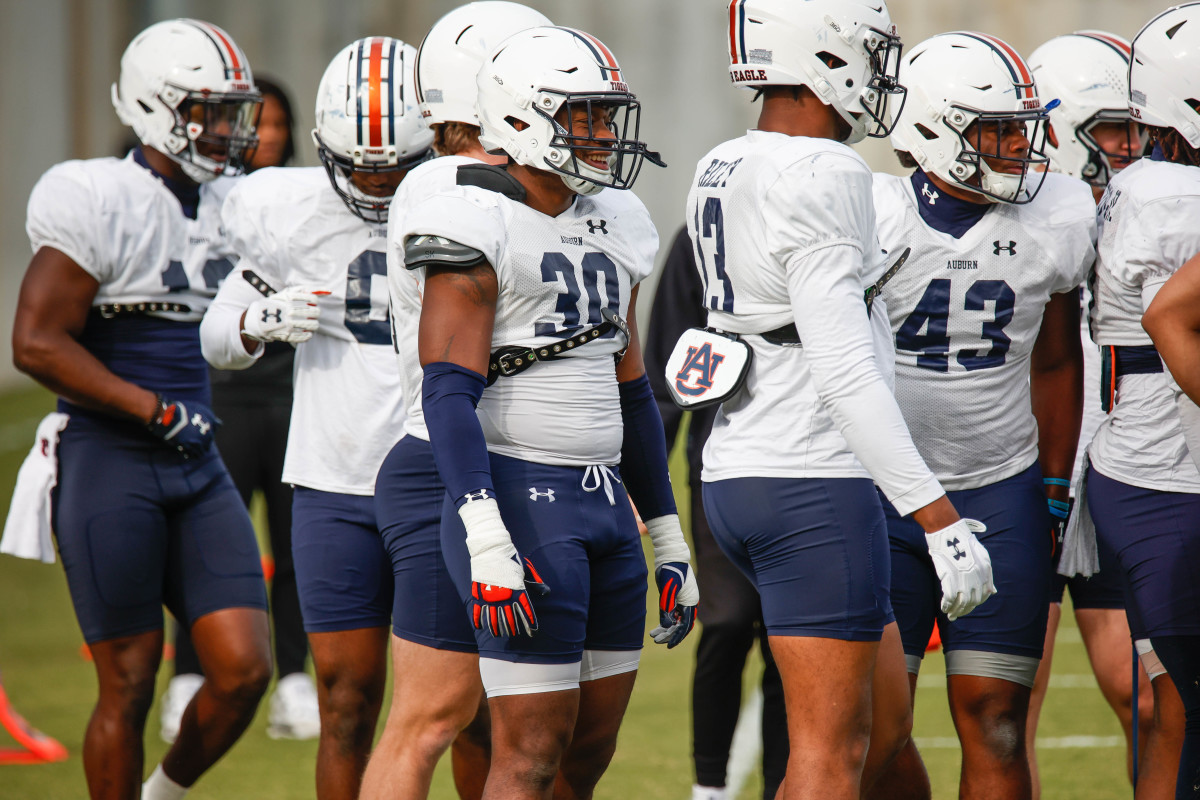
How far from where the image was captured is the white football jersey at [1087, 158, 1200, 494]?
10.1 feet

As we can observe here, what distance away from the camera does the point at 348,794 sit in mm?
3512

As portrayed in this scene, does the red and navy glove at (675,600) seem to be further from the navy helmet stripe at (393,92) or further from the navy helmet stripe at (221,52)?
the navy helmet stripe at (221,52)

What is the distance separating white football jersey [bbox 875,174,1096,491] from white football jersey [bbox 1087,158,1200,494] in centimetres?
14

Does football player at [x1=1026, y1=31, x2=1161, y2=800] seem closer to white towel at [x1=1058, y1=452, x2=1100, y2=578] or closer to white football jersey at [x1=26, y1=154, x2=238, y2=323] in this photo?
white towel at [x1=1058, y1=452, x2=1100, y2=578]

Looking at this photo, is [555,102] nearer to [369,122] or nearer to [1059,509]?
[369,122]

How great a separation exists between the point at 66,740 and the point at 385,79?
3.20 meters

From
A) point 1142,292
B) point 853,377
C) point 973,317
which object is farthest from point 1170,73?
point 853,377

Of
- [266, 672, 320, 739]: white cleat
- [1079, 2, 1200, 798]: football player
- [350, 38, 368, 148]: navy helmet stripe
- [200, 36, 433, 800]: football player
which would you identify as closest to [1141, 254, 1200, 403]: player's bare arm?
[1079, 2, 1200, 798]: football player

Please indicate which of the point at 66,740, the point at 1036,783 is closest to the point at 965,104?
the point at 1036,783

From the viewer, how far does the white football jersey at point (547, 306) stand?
2.77 m

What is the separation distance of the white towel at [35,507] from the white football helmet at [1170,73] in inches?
120

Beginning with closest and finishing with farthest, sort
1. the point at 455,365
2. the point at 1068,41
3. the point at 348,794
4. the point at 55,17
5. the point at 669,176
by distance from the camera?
1. the point at 455,365
2. the point at 348,794
3. the point at 1068,41
4. the point at 55,17
5. the point at 669,176

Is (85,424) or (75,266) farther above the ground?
(75,266)

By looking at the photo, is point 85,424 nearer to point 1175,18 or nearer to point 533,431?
point 533,431
